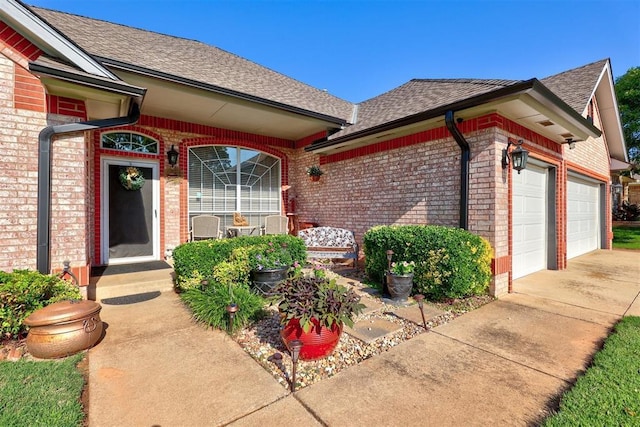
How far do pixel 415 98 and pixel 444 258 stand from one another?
454cm

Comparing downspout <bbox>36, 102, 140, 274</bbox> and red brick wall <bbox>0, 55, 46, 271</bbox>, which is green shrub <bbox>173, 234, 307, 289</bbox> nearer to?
downspout <bbox>36, 102, 140, 274</bbox>

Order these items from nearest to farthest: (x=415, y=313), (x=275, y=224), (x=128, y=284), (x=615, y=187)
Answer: (x=415, y=313) → (x=128, y=284) → (x=275, y=224) → (x=615, y=187)

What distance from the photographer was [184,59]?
6402 millimetres

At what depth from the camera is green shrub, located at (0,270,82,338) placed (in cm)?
290

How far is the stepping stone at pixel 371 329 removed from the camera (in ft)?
10.6

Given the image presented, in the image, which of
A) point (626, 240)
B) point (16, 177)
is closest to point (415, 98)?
point (16, 177)

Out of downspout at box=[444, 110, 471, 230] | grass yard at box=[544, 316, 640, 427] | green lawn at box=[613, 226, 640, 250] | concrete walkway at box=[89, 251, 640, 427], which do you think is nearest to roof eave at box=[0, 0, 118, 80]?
concrete walkway at box=[89, 251, 640, 427]

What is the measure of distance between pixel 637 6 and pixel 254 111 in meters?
8.98

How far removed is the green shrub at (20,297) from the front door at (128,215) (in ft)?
10.3

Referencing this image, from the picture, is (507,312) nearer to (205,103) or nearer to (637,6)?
(205,103)

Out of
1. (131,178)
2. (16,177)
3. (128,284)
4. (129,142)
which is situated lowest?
(128,284)

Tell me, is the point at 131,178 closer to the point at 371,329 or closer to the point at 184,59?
the point at 184,59

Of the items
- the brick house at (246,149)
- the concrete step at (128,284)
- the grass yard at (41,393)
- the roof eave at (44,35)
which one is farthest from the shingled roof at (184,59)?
the grass yard at (41,393)

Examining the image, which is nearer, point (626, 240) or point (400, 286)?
point (400, 286)
